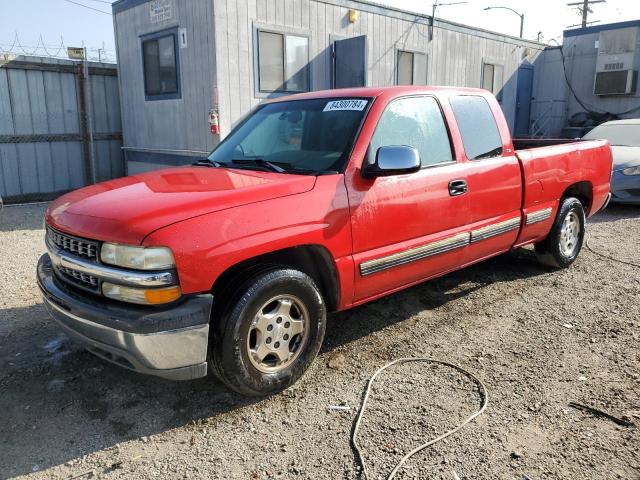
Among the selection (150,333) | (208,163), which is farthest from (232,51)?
(150,333)

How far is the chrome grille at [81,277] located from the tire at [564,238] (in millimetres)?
4479

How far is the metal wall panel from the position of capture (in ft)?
33.9

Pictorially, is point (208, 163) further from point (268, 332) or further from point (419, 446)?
point (419, 446)

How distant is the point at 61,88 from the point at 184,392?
368 inches

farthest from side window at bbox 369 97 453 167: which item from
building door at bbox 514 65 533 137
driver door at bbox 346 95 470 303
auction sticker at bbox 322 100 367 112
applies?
building door at bbox 514 65 533 137

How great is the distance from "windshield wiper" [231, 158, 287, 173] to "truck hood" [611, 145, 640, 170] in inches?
295

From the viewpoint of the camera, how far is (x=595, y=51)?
17.6m

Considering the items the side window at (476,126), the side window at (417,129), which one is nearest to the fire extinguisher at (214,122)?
the side window at (476,126)

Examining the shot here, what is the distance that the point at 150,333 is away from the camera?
2822 mm

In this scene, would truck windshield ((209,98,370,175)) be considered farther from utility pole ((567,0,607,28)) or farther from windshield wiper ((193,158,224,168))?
utility pole ((567,0,607,28))

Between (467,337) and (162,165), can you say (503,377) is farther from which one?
(162,165)

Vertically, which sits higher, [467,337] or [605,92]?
[605,92]

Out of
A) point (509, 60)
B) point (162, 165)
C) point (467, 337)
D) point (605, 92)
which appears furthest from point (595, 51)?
point (467, 337)

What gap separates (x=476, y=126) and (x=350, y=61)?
20.9 ft
